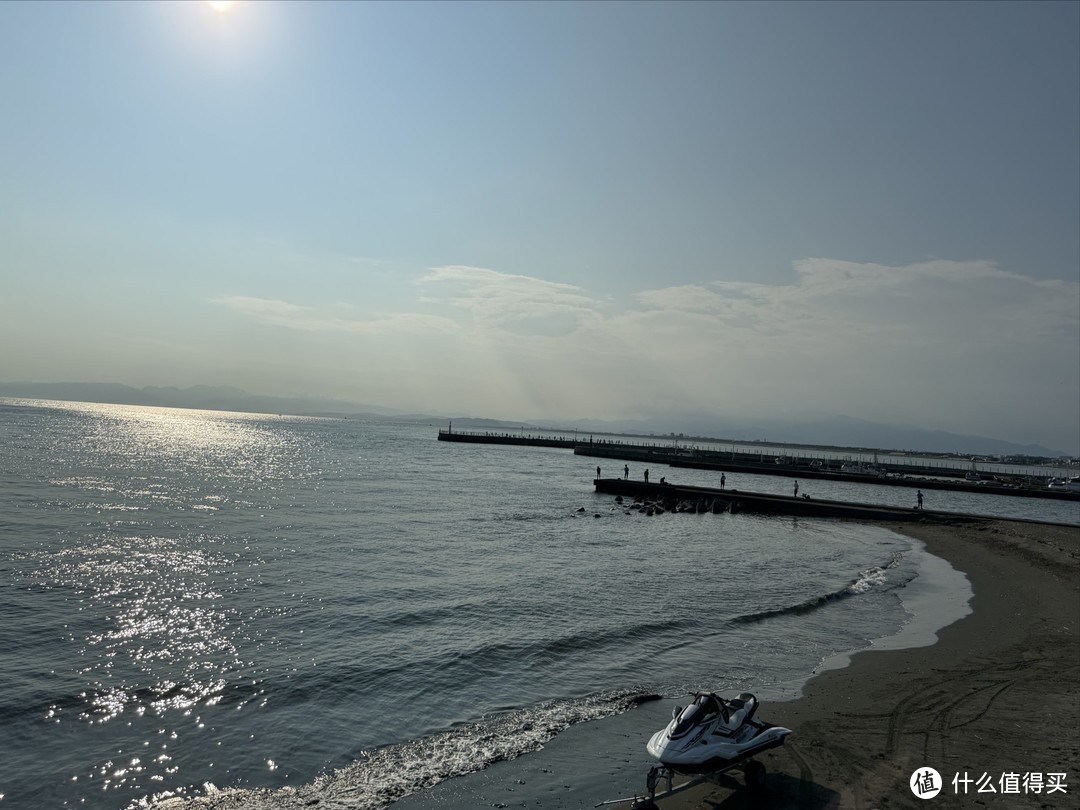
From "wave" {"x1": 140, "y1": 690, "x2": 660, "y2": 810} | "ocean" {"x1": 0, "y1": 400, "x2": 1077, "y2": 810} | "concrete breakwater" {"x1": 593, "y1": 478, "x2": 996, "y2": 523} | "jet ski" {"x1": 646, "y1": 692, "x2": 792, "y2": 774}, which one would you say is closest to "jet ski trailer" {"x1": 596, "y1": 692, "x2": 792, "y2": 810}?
"jet ski" {"x1": 646, "y1": 692, "x2": 792, "y2": 774}

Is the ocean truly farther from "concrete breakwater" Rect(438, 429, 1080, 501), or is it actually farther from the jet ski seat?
"concrete breakwater" Rect(438, 429, 1080, 501)

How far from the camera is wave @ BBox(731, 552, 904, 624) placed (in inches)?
894

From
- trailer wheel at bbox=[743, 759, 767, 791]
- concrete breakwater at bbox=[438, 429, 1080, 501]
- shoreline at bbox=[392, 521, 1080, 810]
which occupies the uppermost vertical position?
trailer wheel at bbox=[743, 759, 767, 791]

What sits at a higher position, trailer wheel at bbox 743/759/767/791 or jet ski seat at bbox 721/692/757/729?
jet ski seat at bbox 721/692/757/729

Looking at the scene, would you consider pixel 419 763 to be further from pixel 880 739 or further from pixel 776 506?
pixel 776 506

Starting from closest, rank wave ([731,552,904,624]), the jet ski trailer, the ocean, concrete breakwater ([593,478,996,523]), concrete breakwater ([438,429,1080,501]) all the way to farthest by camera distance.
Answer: the jet ski trailer
the ocean
wave ([731,552,904,624])
concrete breakwater ([593,478,996,523])
concrete breakwater ([438,429,1080,501])

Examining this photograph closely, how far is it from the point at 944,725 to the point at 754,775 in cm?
538

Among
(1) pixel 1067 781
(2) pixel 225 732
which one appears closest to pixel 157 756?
(2) pixel 225 732

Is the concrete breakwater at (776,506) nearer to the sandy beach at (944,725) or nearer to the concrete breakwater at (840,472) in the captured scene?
the sandy beach at (944,725)

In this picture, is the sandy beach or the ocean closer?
the sandy beach

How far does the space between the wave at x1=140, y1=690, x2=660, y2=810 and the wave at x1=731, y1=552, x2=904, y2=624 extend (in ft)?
31.2

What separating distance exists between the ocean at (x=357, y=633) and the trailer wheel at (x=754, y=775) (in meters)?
1.95

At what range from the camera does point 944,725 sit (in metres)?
12.9

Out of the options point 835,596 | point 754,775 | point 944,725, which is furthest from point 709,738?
point 835,596
